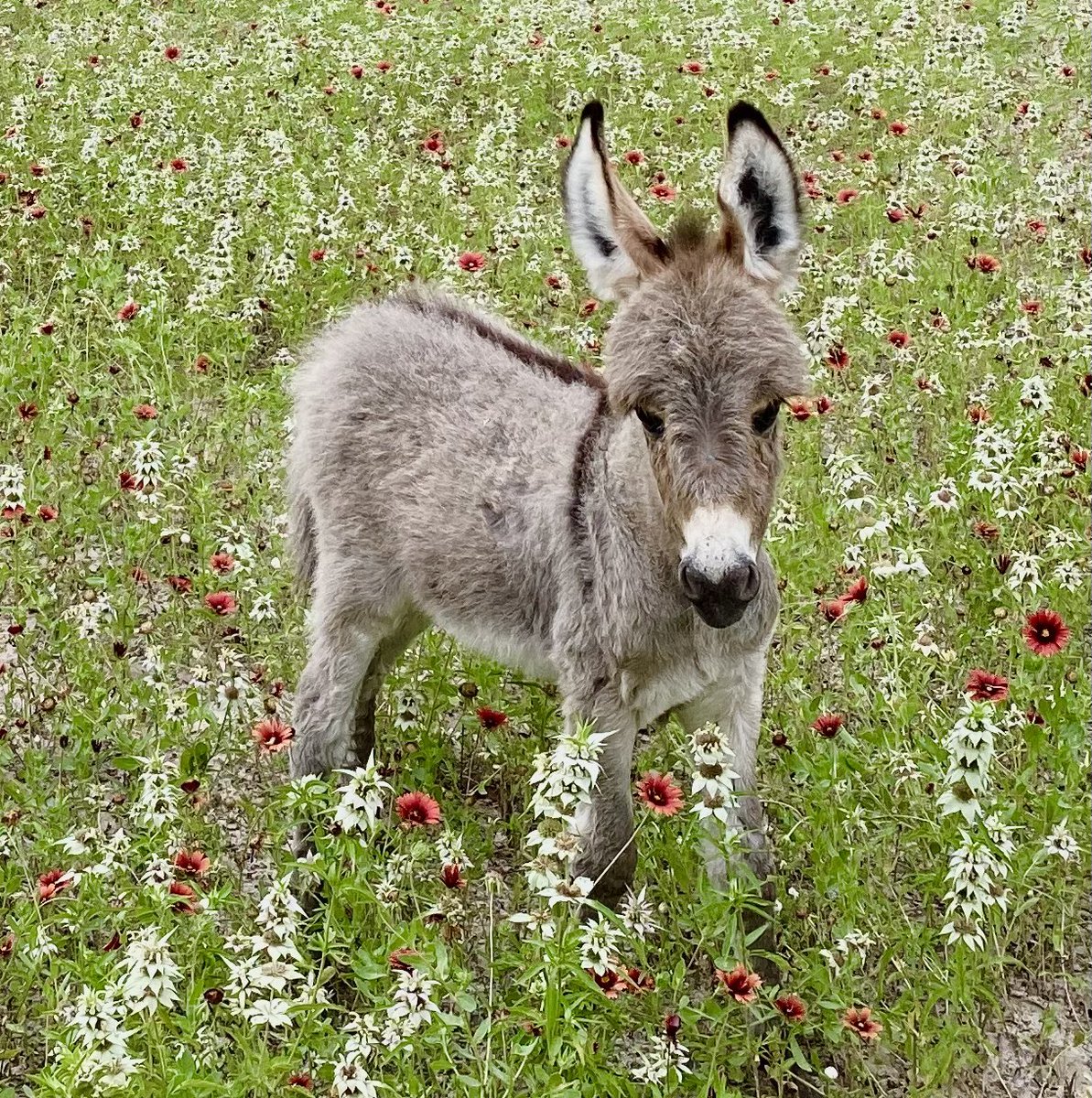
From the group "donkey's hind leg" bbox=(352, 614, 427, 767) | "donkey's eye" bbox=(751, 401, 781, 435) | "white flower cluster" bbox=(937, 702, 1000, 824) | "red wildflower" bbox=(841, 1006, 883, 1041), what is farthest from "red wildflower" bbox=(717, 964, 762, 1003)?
"donkey's hind leg" bbox=(352, 614, 427, 767)

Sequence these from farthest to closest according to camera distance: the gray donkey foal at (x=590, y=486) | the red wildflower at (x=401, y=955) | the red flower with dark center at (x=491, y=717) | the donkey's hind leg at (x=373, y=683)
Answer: the donkey's hind leg at (x=373, y=683) → the red flower with dark center at (x=491, y=717) → the gray donkey foal at (x=590, y=486) → the red wildflower at (x=401, y=955)

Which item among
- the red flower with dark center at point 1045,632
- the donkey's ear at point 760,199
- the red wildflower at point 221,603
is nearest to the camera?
the donkey's ear at point 760,199

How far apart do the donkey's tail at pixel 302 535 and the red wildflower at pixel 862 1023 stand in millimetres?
2773

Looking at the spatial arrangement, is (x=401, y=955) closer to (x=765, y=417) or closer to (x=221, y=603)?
(x=765, y=417)

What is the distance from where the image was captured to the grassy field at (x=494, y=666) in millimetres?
3021

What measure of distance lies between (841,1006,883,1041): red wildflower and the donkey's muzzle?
102 cm

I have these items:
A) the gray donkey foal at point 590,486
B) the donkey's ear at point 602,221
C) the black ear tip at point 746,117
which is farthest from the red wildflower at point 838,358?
the black ear tip at point 746,117

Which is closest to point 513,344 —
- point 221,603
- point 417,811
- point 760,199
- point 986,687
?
point 760,199

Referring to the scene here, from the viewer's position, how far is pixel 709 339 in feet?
10.7

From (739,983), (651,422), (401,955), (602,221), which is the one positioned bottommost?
(739,983)

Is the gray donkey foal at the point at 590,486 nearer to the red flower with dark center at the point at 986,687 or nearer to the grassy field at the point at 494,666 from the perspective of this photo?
the grassy field at the point at 494,666

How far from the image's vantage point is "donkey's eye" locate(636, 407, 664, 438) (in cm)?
332

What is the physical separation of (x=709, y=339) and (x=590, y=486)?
2.67 ft

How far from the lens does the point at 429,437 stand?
446cm
